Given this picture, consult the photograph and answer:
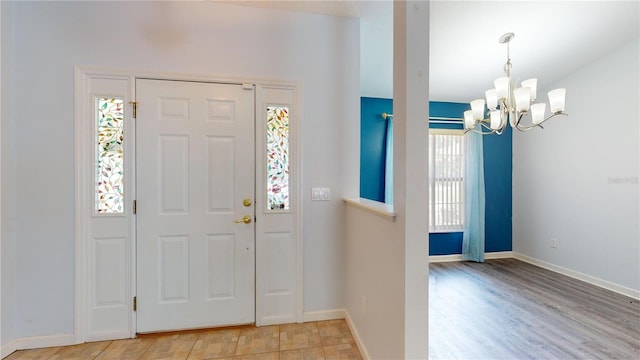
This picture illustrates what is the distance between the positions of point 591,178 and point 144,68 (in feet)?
16.5

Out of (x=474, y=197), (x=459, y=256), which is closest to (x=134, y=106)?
(x=474, y=197)

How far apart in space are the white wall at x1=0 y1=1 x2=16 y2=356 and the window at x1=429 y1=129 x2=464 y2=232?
177 inches

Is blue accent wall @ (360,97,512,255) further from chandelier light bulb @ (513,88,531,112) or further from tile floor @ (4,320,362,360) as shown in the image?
tile floor @ (4,320,362,360)

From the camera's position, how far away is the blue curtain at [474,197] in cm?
386

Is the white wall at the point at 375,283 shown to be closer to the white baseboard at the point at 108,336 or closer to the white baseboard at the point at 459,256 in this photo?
the white baseboard at the point at 108,336

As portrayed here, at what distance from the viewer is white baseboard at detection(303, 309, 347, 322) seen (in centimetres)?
224

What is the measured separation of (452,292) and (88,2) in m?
4.33

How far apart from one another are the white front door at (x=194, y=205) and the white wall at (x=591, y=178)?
408cm

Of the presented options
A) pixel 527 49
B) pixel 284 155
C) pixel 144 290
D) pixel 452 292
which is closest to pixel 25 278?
pixel 144 290

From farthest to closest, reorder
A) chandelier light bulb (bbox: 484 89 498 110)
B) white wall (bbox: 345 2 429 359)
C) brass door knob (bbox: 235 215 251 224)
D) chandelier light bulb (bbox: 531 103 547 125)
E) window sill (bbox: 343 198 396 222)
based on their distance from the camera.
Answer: chandelier light bulb (bbox: 484 89 498 110), chandelier light bulb (bbox: 531 103 547 125), brass door knob (bbox: 235 215 251 224), window sill (bbox: 343 198 396 222), white wall (bbox: 345 2 429 359)

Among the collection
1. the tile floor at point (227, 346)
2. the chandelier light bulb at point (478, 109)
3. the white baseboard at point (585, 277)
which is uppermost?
the chandelier light bulb at point (478, 109)

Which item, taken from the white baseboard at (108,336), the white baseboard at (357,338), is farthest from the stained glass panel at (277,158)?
the white baseboard at (108,336)

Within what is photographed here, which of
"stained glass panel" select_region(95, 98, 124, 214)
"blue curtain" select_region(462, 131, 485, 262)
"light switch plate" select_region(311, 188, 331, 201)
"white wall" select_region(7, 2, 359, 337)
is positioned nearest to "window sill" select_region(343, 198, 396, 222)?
"light switch plate" select_region(311, 188, 331, 201)

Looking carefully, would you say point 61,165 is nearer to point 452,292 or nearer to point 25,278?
point 25,278
